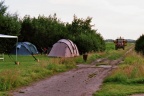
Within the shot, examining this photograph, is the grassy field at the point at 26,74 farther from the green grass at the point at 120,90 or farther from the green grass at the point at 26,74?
the green grass at the point at 120,90

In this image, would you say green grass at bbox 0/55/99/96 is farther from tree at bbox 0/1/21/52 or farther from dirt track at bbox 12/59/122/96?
tree at bbox 0/1/21/52

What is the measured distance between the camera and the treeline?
4056 cm

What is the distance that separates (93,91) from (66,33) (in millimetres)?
30421

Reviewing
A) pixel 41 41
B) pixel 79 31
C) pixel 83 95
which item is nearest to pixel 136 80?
pixel 83 95

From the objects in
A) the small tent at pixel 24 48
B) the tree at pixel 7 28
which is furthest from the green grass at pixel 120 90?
the tree at pixel 7 28

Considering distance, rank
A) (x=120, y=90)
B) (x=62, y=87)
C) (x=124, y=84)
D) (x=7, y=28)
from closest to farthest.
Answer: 1. (x=120, y=90)
2. (x=62, y=87)
3. (x=124, y=84)
4. (x=7, y=28)

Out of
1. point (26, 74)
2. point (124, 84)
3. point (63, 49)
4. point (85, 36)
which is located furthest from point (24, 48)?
point (124, 84)

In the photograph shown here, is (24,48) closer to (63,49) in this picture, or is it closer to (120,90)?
(63,49)

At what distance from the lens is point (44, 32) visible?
43531 mm

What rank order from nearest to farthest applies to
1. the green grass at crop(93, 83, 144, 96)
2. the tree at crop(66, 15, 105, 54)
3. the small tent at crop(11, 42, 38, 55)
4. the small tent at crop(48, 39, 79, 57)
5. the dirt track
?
the green grass at crop(93, 83, 144, 96) → the dirt track → the small tent at crop(48, 39, 79, 57) → the small tent at crop(11, 42, 38, 55) → the tree at crop(66, 15, 105, 54)

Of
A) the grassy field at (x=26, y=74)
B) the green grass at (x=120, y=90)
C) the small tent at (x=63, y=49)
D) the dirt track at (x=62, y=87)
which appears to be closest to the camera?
the green grass at (x=120, y=90)

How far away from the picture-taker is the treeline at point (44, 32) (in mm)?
40562

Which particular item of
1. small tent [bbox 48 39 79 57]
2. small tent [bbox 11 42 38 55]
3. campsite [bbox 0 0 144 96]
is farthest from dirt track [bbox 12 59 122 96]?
small tent [bbox 11 42 38 55]

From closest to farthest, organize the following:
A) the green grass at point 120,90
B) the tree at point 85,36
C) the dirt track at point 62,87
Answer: the green grass at point 120,90 < the dirt track at point 62,87 < the tree at point 85,36
